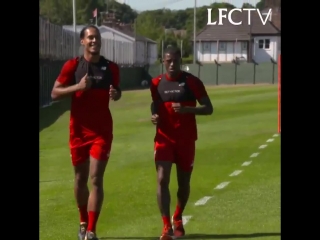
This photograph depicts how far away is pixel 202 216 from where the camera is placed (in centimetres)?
1167

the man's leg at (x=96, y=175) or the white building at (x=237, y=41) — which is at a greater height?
the white building at (x=237, y=41)

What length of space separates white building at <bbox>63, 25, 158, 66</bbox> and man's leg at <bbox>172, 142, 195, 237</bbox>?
54548 mm

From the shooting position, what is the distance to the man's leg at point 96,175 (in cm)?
966

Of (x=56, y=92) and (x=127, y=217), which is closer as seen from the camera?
(x=56, y=92)

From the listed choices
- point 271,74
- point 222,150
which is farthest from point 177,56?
point 271,74

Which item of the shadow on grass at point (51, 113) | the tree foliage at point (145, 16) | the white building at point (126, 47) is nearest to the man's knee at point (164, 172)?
the shadow on grass at point (51, 113)

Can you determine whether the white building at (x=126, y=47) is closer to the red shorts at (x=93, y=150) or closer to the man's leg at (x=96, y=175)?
the red shorts at (x=93, y=150)

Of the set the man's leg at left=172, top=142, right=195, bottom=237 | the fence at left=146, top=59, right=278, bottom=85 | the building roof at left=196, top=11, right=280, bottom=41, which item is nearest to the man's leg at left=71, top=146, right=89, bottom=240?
the man's leg at left=172, top=142, right=195, bottom=237

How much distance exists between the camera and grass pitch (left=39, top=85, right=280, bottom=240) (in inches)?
426

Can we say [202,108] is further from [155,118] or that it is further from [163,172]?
[163,172]

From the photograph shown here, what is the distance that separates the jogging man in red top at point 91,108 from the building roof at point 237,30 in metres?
90.1

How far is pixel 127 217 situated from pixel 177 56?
8.62 feet
